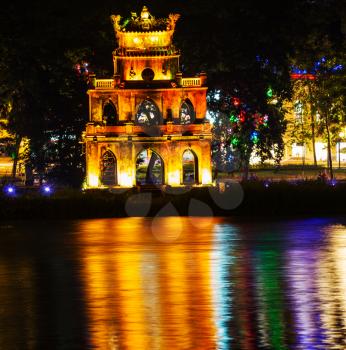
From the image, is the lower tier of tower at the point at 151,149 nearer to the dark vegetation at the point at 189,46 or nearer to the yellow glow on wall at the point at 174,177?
the yellow glow on wall at the point at 174,177

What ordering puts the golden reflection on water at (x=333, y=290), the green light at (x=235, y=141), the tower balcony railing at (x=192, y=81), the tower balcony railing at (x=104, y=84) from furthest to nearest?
the green light at (x=235, y=141), the tower balcony railing at (x=192, y=81), the tower balcony railing at (x=104, y=84), the golden reflection on water at (x=333, y=290)

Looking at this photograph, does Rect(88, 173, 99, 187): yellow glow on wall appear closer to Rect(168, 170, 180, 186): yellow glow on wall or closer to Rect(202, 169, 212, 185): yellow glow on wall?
Rect(168, 170, 180, 186): yellow glow on wall

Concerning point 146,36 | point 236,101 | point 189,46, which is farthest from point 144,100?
point 236,101

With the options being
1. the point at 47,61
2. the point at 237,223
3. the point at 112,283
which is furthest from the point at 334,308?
the point at 47,61

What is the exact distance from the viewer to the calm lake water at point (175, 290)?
1652 cm

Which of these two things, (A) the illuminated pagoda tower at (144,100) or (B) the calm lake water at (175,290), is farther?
(A) the illuminated pagoda tower at (144,100)

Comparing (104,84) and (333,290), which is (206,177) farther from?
(333,290)

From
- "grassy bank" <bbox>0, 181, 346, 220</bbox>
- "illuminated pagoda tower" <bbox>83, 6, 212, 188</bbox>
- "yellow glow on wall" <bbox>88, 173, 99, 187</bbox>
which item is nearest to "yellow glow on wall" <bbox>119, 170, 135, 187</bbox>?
"illuminated pagoda tower" <bbox>83, 6, 212, 188</bbox>

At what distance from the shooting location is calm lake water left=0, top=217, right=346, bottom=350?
54.2 feet

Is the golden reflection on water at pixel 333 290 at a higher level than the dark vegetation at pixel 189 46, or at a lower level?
lower

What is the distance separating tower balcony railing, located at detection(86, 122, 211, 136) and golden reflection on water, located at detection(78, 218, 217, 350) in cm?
1769

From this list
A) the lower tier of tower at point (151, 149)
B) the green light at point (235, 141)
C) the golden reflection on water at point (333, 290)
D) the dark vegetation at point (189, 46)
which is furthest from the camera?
the green light at point (235, 141)

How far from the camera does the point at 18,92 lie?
66.9 meters

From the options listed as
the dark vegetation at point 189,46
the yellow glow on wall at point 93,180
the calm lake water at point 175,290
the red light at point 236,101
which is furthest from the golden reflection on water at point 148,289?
the red light at point 236,101
